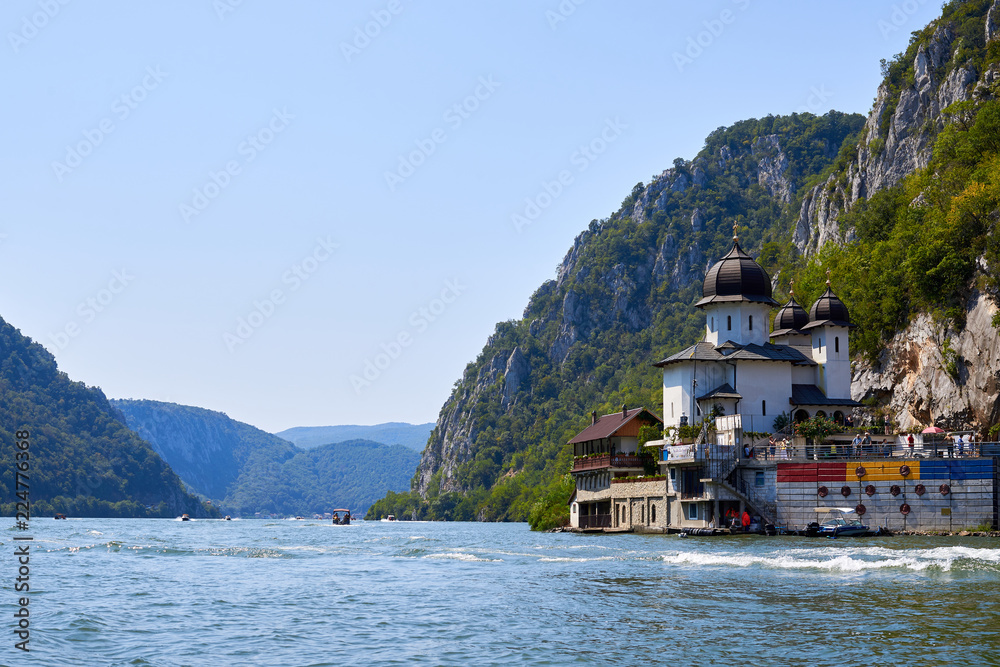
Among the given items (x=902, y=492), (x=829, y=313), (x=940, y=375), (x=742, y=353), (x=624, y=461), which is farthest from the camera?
(x=624, y=461)

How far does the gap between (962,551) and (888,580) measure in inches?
473

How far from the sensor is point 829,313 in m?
84.2

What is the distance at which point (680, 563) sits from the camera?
45.5 meters

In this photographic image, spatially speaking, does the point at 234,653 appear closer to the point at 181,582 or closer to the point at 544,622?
the point at 544,622

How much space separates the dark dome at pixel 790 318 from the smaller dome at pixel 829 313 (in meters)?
4.53

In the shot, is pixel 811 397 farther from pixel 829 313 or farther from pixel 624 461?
pixel 624 461

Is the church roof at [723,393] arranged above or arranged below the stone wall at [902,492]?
above

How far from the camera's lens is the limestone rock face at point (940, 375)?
77.2m

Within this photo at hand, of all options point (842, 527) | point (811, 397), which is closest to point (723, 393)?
point (811, 397)

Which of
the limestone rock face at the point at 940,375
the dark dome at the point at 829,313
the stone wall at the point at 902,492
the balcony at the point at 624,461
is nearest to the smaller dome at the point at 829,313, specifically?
the dark dome at the point at 829,313

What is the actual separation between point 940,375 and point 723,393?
17941 millimetres

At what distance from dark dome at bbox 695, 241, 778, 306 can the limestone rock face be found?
12.1 metres

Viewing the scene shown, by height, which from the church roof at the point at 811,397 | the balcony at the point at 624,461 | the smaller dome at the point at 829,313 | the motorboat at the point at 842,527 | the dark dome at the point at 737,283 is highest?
the dark dome at the point at 737,283

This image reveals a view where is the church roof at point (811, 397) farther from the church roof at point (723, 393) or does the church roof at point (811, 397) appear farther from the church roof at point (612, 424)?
the church roof at point (612, 424)
